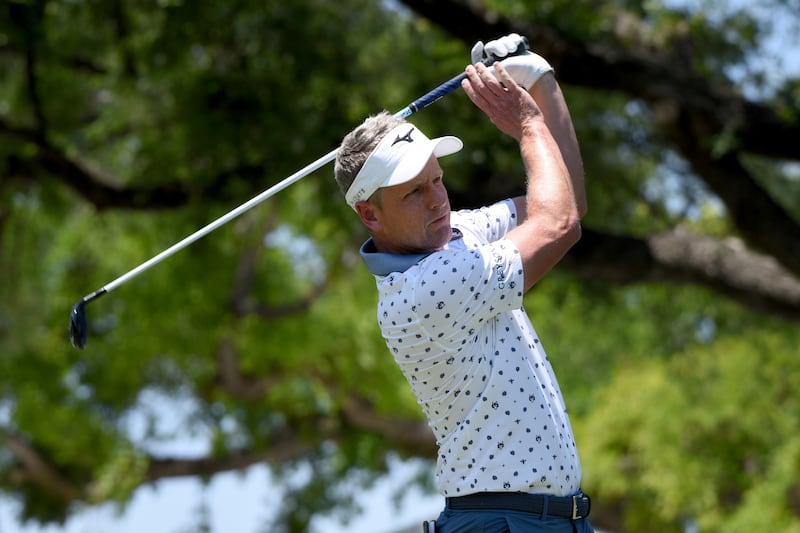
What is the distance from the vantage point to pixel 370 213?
3.10m

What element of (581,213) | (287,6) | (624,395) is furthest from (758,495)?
(581,213)

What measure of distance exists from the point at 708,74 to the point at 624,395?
21.4ft

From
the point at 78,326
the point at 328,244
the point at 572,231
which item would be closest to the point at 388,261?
the point at 572,231

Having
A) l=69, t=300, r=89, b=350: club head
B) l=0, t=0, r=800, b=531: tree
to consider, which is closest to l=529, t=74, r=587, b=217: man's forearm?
l=69, t=300, r=89, b=350: club head

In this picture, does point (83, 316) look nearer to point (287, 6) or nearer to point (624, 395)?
point (287, 6)

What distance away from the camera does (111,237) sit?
16.2 meters

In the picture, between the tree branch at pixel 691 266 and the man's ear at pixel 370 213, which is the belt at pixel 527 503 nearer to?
the man's ear at pixel 370 213

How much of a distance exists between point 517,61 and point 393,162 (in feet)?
1.66

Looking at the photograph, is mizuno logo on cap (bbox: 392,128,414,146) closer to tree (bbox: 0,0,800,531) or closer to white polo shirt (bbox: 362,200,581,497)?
white polo shirt (bbox: 362,200,581,497)

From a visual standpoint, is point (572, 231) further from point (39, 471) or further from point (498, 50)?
point (39, 471)

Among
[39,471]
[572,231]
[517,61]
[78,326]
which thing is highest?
[517,61]

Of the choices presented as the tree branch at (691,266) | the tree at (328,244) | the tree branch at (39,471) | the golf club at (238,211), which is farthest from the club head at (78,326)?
the tree branch at (39,471)

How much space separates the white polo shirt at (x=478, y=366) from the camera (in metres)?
2.86

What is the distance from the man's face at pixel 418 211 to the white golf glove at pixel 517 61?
382 mm
